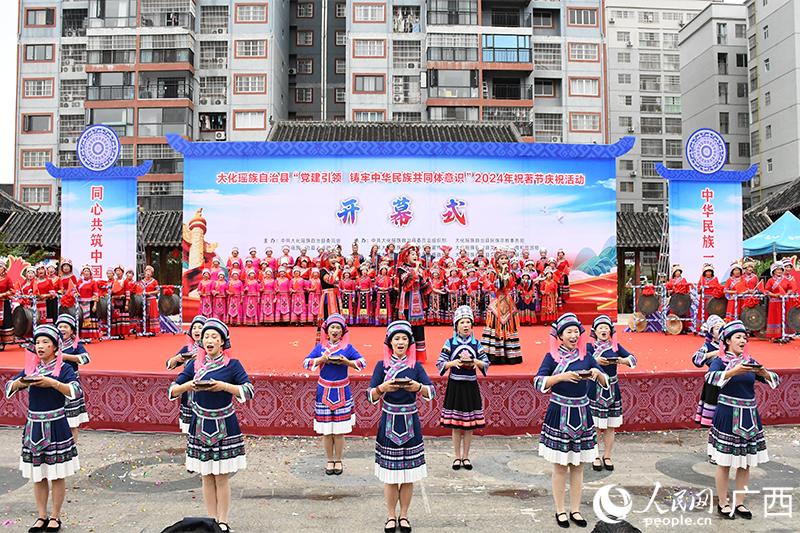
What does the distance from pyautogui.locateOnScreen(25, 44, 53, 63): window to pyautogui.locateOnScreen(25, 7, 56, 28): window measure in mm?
1011

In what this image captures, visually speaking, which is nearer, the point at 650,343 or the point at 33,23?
the point at 650,343

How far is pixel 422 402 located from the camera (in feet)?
22.5

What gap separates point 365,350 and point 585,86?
24.4 metres

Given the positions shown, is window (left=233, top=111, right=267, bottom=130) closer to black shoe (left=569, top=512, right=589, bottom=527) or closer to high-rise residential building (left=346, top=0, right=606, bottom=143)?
high-rise residential building (left=346, top=0, right=606, bottom=143)

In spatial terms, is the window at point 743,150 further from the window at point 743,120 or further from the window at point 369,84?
the window at point 369,84

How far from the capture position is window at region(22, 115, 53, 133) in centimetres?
3028

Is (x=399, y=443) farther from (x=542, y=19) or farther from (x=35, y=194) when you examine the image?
(x=35, y=194)

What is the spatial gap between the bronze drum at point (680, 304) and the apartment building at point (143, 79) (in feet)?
72.1

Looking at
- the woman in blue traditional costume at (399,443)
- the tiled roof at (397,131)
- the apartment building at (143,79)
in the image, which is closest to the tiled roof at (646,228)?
the tiled roof at (397,131)

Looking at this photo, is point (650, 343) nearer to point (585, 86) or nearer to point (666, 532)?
point (666, 532)

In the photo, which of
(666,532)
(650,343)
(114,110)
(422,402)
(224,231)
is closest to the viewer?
(666,532)

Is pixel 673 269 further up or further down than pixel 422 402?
further up

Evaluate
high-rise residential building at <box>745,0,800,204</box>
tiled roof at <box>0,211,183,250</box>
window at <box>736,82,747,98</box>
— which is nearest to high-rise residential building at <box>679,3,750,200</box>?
window at <box>736,82,747,98</box>

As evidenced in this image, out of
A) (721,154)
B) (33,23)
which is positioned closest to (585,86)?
(721,154)
